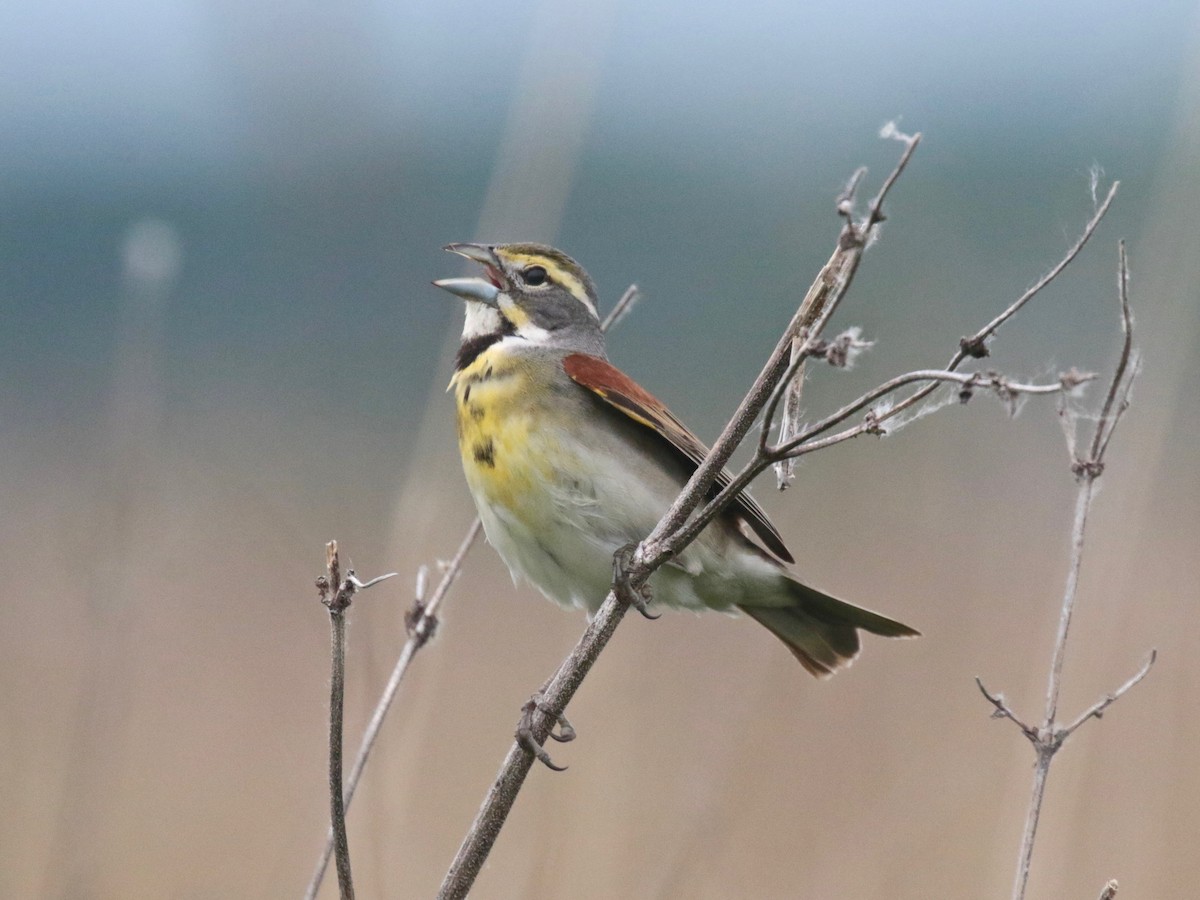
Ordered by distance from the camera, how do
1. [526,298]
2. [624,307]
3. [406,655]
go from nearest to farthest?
[406,655] → [624,307] → [526,298]

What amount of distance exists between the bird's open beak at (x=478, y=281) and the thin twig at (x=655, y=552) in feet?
5.10

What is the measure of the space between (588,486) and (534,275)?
91cm

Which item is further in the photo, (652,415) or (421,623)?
(652,415)

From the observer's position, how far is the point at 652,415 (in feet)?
11.5

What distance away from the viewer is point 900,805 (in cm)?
436

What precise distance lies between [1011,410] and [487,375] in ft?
6.70

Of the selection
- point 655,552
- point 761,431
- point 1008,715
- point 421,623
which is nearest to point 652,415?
point 421,623

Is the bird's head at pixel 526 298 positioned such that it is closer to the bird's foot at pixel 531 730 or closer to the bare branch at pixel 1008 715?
the bird's foot at pixel 531 730

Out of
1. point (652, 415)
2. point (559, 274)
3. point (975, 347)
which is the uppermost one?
point (559, 274)

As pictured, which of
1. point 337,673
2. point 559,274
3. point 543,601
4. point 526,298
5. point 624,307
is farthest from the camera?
point 543,601

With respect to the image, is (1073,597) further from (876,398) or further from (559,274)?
(559,274)

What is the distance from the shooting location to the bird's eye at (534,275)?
4.08 meters

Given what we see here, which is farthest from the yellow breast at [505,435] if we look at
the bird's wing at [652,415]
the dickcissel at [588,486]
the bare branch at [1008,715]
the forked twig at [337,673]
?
the forked twig at [337,673]

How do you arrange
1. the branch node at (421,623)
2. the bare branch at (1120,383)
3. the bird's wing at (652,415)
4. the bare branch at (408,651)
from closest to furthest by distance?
the bare branch at (1120,383)
the bare branch at (408,651)
the branch node at (421,623)
the bird's wing at (652,415)
